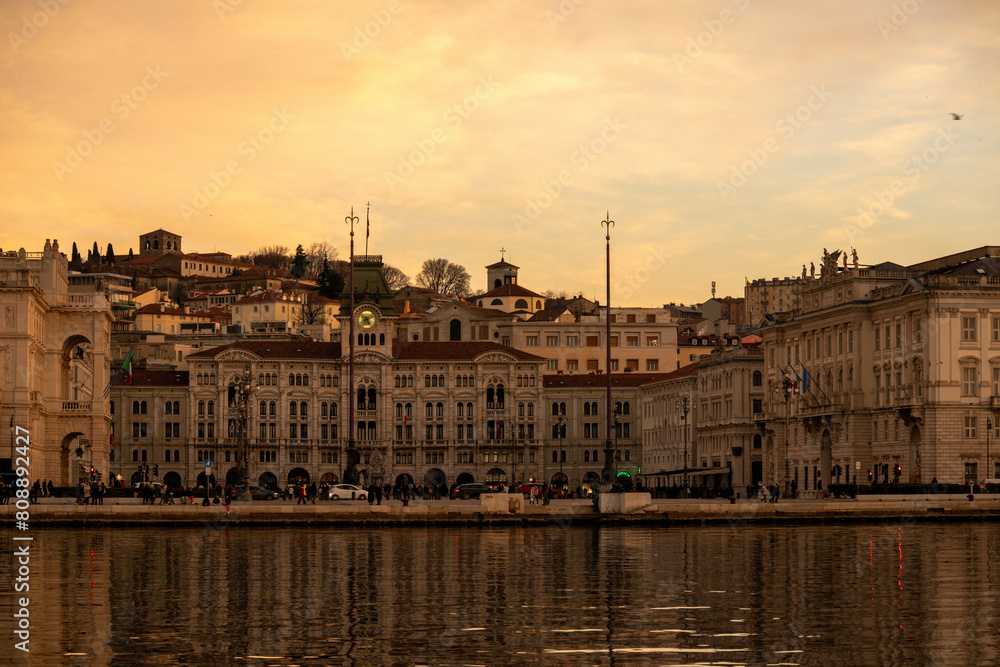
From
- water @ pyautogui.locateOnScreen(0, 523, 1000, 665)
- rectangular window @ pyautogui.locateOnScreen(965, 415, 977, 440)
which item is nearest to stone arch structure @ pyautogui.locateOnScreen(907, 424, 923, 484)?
rectangular window @ pyautogui.locateOnScreen(965, 415, 977, 440)

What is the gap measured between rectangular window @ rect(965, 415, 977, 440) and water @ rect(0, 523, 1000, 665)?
41.1 metres

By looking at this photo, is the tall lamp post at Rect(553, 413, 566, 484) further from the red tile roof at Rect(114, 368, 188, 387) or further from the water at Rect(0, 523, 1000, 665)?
the water at Rect(0, 523, 1000, 665)

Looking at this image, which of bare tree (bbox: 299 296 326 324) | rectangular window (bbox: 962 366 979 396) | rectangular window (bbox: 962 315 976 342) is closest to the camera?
rectangular window (bbox: 962 366 979 396)

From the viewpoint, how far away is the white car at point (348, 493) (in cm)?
8812

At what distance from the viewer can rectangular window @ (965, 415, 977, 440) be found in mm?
90062

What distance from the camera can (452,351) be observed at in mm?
136875

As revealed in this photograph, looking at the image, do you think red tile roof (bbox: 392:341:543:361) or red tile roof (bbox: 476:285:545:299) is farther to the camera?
red tile roof (bbox: 476:285:545:299)

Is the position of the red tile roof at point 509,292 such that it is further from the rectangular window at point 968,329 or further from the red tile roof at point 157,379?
the rectangular window at point 968,329

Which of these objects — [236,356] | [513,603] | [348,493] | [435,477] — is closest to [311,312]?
[236,356]

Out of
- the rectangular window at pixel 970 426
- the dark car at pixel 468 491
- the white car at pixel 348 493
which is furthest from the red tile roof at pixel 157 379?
the rectangular window at pixel 970 426

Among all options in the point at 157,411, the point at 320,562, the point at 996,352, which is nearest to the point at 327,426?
the point at 157,411

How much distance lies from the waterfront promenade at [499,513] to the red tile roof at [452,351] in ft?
220

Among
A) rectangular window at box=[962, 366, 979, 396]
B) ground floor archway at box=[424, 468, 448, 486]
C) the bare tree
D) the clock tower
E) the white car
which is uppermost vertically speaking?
the bare tree

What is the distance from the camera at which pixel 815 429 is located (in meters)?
104
